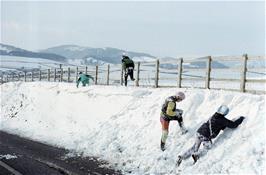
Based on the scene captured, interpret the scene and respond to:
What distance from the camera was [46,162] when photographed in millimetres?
13906

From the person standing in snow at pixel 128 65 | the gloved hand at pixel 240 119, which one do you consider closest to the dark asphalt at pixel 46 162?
the gloved hand at pixel 240 119

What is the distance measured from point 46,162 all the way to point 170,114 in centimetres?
408

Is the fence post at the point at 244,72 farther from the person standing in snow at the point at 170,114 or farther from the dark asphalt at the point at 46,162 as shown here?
the dark asphalt at the point at 46,162

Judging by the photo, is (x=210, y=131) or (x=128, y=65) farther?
(x=128, y=65)

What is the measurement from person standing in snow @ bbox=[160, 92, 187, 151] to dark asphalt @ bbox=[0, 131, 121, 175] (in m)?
1.95

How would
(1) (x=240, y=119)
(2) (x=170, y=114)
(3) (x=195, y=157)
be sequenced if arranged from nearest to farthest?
(3) (x=195, y=157), (1) (x=240, y=119), (2) (x=170, y=114)

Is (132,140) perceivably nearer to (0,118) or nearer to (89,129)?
(89,129)

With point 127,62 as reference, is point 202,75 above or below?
below

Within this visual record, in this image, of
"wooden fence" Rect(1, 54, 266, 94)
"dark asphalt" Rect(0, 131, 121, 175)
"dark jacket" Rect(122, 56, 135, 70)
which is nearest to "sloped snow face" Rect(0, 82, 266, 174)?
"dark asphalt" Rect(0, 131, 121, 175)

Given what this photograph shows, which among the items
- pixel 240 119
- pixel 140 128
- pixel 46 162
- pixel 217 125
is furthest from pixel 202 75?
pixel 46 162

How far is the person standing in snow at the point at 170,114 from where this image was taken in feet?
44.1

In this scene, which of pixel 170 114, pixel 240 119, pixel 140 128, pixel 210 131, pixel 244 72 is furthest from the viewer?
pixel 140 128

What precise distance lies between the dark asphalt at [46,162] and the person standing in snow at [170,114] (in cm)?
195

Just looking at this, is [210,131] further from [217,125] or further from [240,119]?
[240,119]
